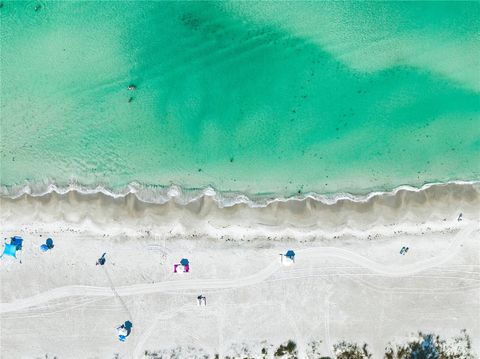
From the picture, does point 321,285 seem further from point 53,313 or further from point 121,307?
point 53,313

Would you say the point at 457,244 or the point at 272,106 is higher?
the point at 272,106

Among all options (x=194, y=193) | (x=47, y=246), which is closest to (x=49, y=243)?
(x=47, y=246)

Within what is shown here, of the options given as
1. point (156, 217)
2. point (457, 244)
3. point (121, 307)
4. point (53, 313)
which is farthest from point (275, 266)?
point (53, 313)

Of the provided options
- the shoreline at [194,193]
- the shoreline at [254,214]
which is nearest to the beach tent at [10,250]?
the shoreline at [254,214]

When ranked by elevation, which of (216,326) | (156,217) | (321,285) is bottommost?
(216,326)

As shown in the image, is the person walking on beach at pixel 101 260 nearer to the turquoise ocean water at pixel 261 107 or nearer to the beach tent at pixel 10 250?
the turquoise ocean water at pixel 261 107

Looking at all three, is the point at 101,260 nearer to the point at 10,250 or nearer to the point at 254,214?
the point at 10,250
